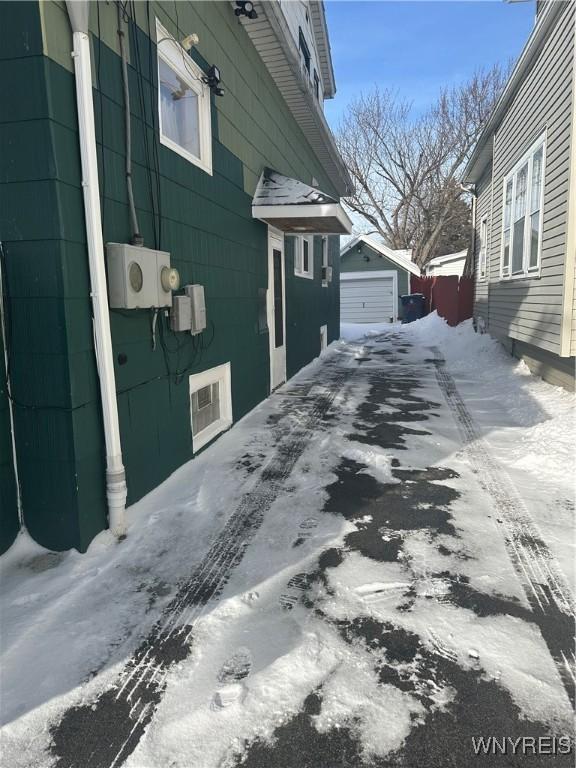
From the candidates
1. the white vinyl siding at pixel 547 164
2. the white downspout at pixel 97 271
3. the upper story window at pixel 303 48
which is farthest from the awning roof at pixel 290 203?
the upper story window at pixel 303 48

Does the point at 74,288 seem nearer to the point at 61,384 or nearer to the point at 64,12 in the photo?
the point at 61,384

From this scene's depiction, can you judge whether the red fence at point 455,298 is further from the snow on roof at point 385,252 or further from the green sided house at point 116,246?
the green sided house at point 116,246

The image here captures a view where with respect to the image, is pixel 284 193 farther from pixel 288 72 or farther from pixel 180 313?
pixel 180 313

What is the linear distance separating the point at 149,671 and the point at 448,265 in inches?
1154

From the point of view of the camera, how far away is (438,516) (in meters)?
→ 3.48

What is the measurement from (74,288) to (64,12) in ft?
4.96

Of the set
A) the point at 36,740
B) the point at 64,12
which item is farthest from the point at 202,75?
the point at 36,740

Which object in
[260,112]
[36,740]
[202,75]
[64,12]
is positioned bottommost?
[36,740]

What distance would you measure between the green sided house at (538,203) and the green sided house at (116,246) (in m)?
3.00

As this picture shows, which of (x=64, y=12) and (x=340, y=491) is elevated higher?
(x=64, y=12)

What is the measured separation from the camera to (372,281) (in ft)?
78.7

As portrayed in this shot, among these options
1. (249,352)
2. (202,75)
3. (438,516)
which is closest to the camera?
(438,516)

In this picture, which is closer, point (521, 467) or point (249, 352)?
point (521, 467)

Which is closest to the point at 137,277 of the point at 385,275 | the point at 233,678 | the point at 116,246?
the point at 116,246
